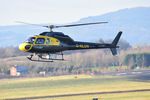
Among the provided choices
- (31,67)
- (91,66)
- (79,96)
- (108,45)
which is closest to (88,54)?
(91,66)

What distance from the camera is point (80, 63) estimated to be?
149 meters

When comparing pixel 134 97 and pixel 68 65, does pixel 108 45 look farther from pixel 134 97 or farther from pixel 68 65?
pixel 68 65

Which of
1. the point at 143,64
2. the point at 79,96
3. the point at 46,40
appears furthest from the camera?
the point at 143,64

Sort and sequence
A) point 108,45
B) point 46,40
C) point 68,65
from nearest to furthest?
point 46,40 → point 108,45 → point 68,65

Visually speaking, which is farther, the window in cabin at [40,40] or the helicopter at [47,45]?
the window in cabin at [40,40]

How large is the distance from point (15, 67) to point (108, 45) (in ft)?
308

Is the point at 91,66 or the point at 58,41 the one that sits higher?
the point at 58,41

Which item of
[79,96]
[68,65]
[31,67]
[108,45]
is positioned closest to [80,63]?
[68,65]

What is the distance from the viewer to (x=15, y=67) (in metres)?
155

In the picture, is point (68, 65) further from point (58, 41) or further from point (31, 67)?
point (58, 41)

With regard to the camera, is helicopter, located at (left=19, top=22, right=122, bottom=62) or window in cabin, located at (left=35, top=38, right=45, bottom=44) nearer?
helicopter, located at (left=19, top=22, right=122, bottom=62)

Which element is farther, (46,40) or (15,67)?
(15,67)

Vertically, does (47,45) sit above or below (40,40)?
below

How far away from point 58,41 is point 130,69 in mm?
97882
